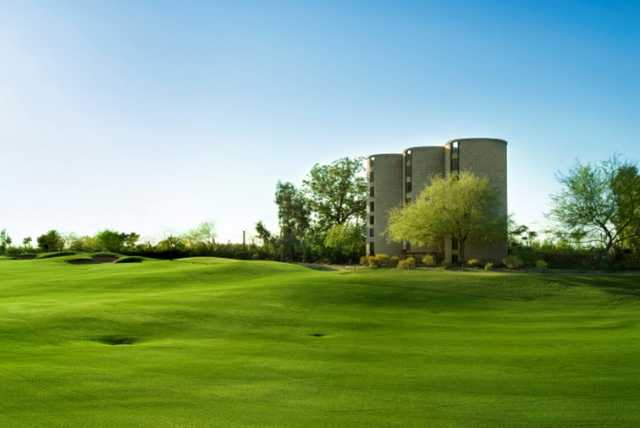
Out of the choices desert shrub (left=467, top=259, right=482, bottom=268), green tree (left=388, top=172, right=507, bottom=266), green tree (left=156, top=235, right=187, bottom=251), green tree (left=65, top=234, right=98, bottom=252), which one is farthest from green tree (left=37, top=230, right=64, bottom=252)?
desert shrub (left=467, top=259, right=482, bottom=268)

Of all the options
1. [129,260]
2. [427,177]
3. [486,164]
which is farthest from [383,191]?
[129,260]

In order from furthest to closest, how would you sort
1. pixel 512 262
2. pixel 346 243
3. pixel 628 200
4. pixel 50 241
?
Result: pixel 50 241
pixel 346 243
pixel 628 200
pixel 512 262

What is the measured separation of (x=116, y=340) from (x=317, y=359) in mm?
6380

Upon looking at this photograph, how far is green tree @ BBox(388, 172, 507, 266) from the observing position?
4497 cm

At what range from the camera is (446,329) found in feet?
60.3

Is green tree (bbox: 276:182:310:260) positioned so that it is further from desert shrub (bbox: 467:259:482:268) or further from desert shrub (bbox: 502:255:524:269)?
desert shrub (bbox: 502:255:524:269)

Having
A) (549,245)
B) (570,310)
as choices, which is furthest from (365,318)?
(549,245)

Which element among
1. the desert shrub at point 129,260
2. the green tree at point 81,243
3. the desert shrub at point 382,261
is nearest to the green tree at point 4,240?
the green tree at point 81,243

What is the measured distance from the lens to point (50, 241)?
7331 centimetres

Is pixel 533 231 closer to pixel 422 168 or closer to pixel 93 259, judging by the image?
pixel 422 168

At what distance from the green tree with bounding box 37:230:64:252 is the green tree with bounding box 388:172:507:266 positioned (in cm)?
4743

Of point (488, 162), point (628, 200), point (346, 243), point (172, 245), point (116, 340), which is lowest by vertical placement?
point (116, 340)

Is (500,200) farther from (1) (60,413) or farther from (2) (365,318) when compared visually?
(1) (60,413)

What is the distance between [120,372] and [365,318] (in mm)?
12160
